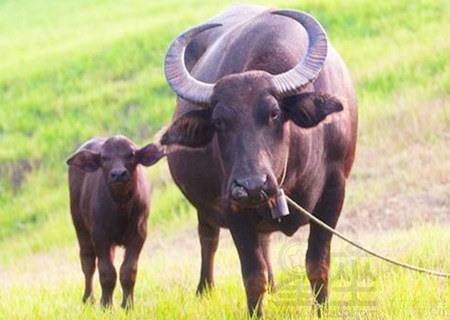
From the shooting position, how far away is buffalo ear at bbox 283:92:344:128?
6238 millimetres

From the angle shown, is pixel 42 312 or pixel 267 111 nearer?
pixel 267 111

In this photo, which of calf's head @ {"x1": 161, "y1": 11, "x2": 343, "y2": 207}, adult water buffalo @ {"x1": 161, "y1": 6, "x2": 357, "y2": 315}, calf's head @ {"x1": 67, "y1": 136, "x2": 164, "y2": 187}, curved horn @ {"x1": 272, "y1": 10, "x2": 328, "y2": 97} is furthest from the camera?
calf's head @ {"x1": 67, "y1": 136, "x2": 164, "y2": 187}

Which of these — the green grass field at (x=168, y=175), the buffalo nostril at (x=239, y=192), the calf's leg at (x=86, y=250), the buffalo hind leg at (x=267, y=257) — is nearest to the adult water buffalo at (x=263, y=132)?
the buffalo nostril at (x=239, y=192)

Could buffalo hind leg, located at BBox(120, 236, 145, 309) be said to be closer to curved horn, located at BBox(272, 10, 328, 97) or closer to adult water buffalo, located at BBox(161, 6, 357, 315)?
adult water buffalo, located at BBox(161, 6, 357, 315)

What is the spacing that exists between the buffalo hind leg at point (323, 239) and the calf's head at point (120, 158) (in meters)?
1.98

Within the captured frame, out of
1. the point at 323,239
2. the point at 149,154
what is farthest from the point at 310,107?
the point at 149,154

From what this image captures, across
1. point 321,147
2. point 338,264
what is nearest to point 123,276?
point 338,264

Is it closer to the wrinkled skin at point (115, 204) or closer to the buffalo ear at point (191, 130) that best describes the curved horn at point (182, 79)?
the buffalo ear at point (191, 130)

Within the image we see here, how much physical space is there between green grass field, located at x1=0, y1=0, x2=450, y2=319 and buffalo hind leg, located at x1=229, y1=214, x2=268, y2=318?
0.17m

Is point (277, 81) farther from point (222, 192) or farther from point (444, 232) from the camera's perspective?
point (444, 232)

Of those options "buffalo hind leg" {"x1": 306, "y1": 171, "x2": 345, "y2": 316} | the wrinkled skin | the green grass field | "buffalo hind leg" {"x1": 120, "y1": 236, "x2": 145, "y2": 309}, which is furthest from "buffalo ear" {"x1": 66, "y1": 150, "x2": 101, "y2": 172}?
"buffalo hind leg" {"x1": 306, "y1": 171, "x2": 345, "y2": 316}

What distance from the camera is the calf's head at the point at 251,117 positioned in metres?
5.74

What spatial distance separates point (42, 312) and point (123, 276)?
116cm

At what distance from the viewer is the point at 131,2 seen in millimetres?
36750
